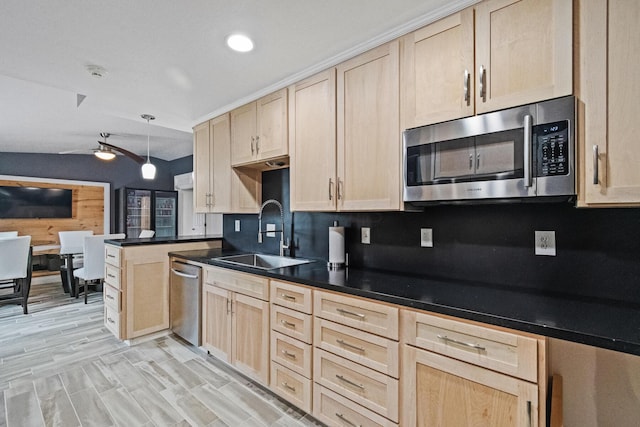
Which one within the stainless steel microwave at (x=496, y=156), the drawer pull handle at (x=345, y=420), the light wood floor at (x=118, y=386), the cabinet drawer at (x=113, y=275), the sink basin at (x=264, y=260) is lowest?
the light wood floor at (x=118, y=386)

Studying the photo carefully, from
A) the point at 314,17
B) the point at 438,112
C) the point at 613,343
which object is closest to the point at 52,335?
the point at 314,17

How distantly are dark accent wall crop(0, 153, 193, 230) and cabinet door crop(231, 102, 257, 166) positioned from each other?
3835 mm

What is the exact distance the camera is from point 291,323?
6.34 ft

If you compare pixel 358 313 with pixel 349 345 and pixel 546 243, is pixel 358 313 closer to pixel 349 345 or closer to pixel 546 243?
pixel 349 345

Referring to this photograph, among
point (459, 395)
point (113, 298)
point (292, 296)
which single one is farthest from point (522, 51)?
point (113, 298)

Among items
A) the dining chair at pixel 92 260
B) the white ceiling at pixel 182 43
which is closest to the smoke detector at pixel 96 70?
the white ceiling at pixel 182 43

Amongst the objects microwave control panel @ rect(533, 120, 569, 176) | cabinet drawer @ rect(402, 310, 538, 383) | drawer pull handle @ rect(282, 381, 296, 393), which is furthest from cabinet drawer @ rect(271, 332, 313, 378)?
microwave control panel @ rect(533, 120, 569, 176)

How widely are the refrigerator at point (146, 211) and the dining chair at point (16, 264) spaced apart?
2.28 meters

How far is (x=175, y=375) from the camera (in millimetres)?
2428

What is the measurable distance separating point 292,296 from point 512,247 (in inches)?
50.2

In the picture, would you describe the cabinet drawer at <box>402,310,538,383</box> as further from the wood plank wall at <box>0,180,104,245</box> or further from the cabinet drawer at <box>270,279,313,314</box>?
the wood plank wall at <box>0,180,104,245</box>

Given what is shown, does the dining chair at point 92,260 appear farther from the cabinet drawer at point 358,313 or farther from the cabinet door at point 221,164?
the cabinet drawer at point 358,313

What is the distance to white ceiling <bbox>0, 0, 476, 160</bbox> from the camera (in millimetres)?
1542

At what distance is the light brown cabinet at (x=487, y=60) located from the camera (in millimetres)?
1267
